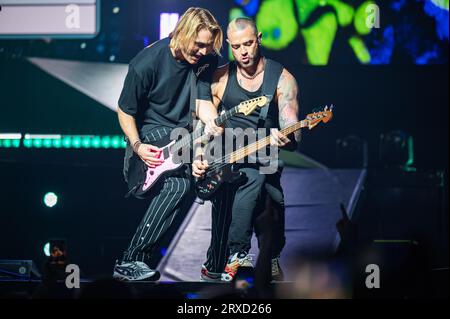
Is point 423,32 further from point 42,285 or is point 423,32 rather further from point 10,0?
point 42,285

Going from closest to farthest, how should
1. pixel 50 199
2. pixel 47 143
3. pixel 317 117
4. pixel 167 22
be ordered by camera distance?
pixel 317 117, pixel 167 22, pixel 50 199, pixel 47 143

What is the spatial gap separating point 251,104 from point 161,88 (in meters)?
0.54

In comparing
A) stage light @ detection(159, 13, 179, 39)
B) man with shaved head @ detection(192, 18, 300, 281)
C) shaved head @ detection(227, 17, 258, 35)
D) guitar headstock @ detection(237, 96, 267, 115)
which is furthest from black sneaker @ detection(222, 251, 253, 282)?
stage light @ detection(159, 13, 179, 39)

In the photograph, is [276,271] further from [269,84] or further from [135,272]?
[269,84]

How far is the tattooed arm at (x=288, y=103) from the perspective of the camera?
4590 millimetres

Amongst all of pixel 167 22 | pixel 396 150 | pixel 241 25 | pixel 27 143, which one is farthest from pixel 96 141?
pixel 396 150

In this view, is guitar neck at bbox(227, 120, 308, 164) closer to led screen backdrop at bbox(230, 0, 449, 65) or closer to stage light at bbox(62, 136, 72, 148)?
led screen backdrop at bbox(230, 0, 449, 65)

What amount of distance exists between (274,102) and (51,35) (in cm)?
174

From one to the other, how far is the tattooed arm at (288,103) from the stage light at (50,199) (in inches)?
78.5

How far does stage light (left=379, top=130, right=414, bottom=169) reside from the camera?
6.23m

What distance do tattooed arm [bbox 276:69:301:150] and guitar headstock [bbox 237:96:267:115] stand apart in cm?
14

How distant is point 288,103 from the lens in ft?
15.3

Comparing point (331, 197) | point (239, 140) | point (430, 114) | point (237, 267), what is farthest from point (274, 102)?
point (430, 114)
